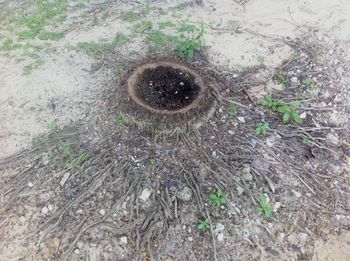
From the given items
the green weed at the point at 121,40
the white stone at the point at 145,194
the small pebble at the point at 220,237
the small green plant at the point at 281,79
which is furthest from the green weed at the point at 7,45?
the small pebble at the point at 220,237

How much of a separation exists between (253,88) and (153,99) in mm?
1030

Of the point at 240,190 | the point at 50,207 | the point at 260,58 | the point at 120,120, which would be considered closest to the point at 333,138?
the point at 240,190

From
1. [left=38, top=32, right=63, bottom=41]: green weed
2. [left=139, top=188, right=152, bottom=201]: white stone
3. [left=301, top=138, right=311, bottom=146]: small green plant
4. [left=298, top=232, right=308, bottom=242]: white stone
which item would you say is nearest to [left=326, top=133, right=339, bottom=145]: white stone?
[left=301, top=138, right=311, bottom=146]: small green plant

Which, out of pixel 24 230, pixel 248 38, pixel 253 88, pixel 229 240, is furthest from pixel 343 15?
pixel 24 230

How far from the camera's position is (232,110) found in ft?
10.8

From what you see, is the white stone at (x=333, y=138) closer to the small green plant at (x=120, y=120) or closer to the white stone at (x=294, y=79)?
the white stone at (x=294, y=79)

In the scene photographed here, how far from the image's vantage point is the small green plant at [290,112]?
3.25 meters

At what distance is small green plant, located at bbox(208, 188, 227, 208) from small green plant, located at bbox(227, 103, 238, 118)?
778mm

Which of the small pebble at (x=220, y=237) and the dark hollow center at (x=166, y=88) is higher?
the dark hollow center at (x=166, y=88)

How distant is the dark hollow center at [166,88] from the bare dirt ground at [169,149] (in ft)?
0.68

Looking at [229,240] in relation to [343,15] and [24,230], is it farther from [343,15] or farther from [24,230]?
[343,15]

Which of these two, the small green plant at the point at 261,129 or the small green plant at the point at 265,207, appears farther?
the small green plant at the point at 261,129

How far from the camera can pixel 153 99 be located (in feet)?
10.1

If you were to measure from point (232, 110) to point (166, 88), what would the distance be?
0.62 metres
